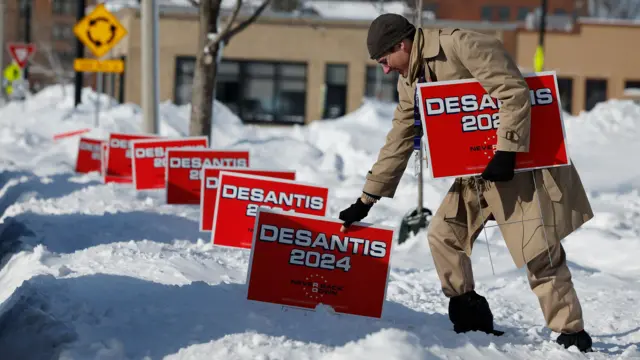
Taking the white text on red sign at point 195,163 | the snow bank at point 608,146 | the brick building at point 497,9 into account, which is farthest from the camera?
the brick building at point 497,9

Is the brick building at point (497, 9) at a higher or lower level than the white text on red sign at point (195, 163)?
higher

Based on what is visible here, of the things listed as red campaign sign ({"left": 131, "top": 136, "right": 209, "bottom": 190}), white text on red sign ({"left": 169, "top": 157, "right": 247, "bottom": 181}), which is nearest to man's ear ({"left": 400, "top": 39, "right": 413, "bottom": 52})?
white text on red sign ({"left": 169, "top": 157, "right": 247, "bottom": 181})

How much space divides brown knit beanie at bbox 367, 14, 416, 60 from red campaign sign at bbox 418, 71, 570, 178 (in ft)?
0.80

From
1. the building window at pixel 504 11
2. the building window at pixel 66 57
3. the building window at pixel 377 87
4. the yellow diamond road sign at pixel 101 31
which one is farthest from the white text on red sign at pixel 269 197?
the building window at pixel 66 57

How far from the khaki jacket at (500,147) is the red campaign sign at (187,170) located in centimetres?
583

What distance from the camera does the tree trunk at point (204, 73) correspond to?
17828 mm

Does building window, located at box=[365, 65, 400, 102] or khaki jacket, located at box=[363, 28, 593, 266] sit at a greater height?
khaki jacket, located at box=[363, 28, 593, 266]

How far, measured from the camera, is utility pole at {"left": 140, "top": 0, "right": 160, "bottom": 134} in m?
16.9

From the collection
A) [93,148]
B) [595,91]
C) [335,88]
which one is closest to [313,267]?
[93,148]

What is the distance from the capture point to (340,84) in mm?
38875

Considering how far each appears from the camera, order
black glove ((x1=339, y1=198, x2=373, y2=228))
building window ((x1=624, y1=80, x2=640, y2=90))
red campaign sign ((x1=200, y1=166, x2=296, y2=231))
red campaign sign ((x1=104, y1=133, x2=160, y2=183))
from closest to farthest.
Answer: black glove ((x1=339, y1=198, x2=373, y2=228))
red campaign sign ((x1=200, y1=166, x2=296, y2=231))
red campaign sign ((x1=104, y1=133, x2=160, y2=183))
building window ((x1=624, y1=80, x2=640, y2=90))

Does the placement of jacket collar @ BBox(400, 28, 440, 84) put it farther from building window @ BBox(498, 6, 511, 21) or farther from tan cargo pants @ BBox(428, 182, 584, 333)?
building window @ BBox(498, 6, 511, 21)

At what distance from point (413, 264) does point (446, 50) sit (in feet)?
14.1

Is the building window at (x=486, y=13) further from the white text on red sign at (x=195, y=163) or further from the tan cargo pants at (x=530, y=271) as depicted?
the tan cargo pants at (x=530, y=271)
